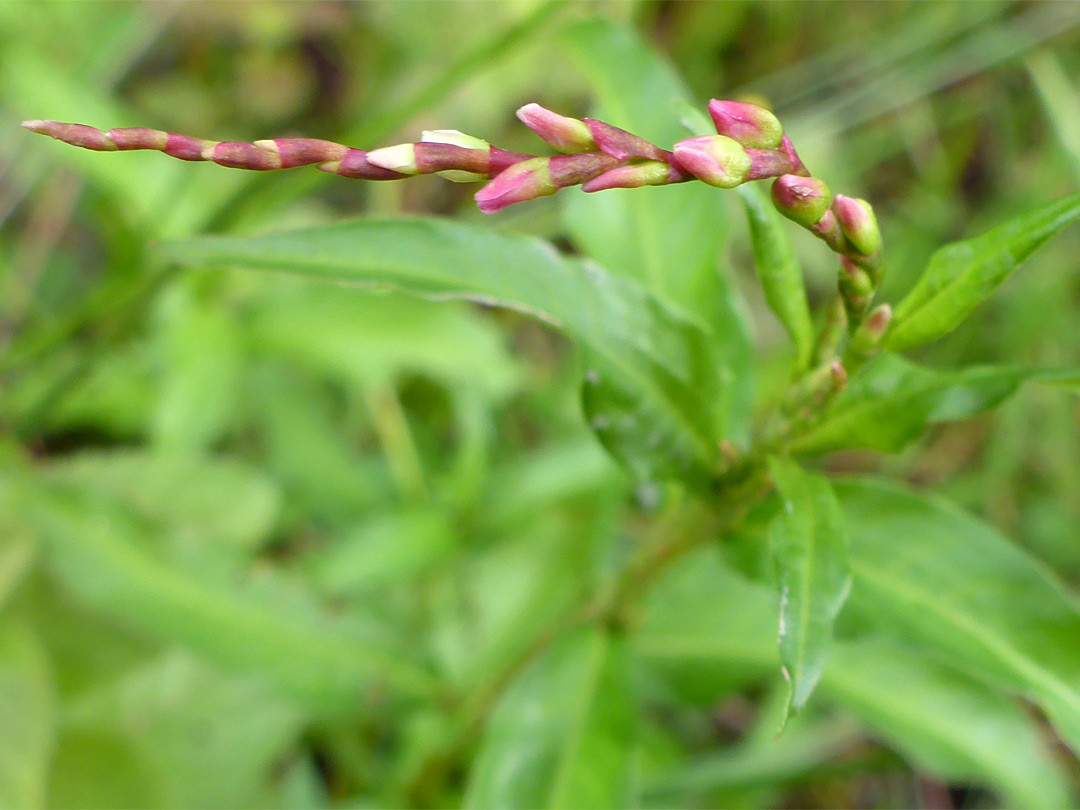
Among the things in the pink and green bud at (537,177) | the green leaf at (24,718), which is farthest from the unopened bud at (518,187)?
the green leaf at (24,718)

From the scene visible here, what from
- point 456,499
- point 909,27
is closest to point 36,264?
point 456,499

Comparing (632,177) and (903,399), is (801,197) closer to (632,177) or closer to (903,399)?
(632,177)

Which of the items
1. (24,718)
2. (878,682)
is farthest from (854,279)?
(24,718)

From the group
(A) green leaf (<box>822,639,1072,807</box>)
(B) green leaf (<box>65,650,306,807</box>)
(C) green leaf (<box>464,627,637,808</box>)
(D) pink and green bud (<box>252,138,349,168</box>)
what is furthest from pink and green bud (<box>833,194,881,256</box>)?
(B) green leaf (<box>65,650,306,807</box>)

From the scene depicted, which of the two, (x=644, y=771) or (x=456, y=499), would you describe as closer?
(x=644, y=771)

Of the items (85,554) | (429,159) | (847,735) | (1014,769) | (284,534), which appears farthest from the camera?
(284,534)

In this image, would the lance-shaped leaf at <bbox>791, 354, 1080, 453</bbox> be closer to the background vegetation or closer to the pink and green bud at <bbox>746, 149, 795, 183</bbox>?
the background vegetation

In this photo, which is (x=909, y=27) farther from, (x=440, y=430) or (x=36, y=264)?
(x=36, y=264)
